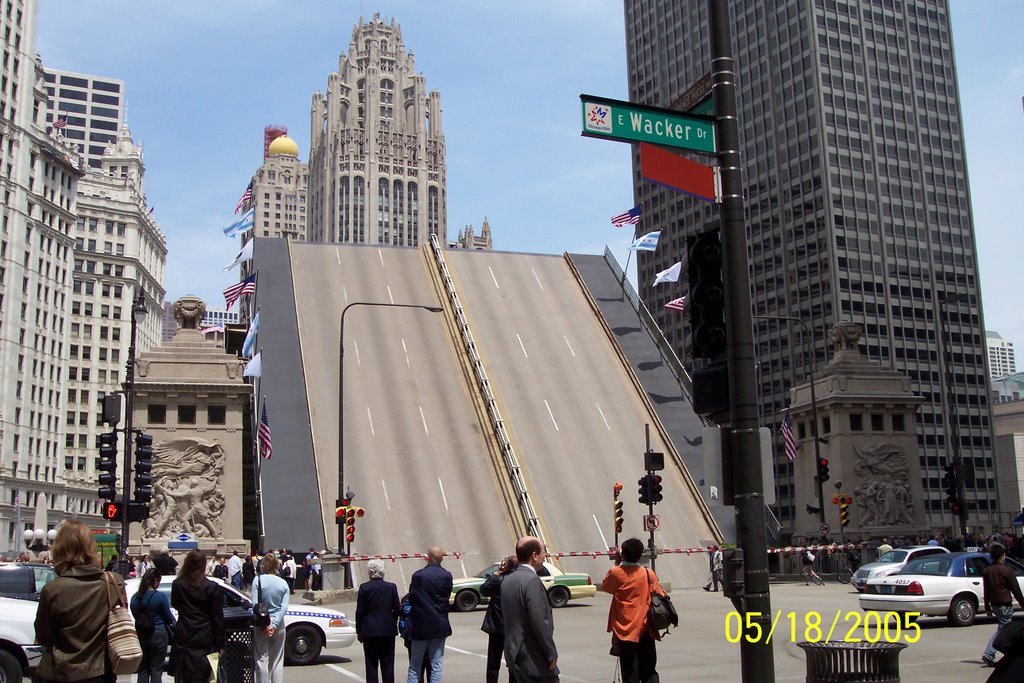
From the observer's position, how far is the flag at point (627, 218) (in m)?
47.2

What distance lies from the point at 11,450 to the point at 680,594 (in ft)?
229

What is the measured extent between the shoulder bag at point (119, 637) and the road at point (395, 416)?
2727 cm

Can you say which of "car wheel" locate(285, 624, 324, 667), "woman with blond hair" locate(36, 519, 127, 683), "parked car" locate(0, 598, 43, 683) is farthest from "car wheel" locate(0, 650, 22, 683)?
"woman with blond hair" locate(36, 519, 127, 683)

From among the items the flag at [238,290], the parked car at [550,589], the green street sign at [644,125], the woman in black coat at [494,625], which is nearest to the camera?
the green street sign at [644,125]

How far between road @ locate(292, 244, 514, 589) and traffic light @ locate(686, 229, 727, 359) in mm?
25662

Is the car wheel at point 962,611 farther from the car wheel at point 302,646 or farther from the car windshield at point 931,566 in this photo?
the car wheel at point 302,646

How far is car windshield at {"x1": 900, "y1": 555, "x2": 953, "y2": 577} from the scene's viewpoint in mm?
20172

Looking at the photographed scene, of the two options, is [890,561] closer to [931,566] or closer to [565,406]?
[931,566]

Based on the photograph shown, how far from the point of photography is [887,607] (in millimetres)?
19859

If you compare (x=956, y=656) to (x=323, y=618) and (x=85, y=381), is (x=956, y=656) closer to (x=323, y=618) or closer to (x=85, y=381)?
(x=323, y=618)

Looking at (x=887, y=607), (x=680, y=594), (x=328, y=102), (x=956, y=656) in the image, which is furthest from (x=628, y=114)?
(x=328, y=102)

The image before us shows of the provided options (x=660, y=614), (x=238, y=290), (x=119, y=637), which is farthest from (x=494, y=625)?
(x=238, y=290)

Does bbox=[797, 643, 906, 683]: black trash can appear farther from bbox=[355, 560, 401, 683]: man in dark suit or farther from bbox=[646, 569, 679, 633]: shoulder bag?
bbox=[355, 560, 401, 683]: man in dark suit

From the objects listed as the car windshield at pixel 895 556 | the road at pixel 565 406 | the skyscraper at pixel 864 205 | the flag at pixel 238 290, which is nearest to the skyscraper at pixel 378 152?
the skyscraper at pixel 864 205
